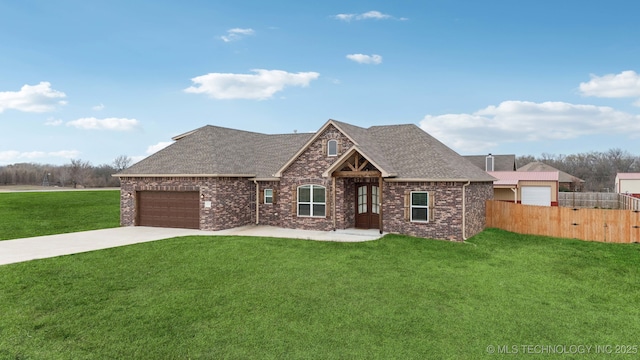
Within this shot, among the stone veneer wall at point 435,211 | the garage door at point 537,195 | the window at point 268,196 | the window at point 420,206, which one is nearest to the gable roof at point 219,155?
the window at point 268,196

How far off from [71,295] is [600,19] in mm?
27832

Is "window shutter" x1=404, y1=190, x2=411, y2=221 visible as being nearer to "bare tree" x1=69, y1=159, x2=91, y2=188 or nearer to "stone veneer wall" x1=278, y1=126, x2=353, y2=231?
"stone veneer wall" x1=278, y1=126, x2=353, y2=231

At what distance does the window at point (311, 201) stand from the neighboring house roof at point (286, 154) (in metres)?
1.69

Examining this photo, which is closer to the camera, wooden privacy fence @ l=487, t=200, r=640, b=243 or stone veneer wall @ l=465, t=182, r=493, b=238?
wooden privacy fence @ l=487, t=200, r=640, b=243

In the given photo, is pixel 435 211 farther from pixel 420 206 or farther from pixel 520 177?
pixel 520 177

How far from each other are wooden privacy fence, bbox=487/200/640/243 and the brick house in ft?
5.10

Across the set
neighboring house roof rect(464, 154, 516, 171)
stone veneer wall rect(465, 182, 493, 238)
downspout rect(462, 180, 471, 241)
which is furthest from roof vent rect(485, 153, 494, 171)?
downspout rect(462, 180, 471, 241)

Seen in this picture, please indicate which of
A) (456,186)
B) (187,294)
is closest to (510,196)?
(456,186)

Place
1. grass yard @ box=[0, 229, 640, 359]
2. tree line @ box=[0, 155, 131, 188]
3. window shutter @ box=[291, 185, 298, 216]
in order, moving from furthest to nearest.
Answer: tree line @ box=[0, 155, 131, 188] < window shutter @ box=[291, 185, 298, 216] < grass yard @ box=[0, 229, 640, 359]

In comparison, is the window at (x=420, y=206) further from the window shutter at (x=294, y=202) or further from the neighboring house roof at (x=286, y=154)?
the window shutter at (x=294, y=202)

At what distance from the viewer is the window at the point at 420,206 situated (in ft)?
58.1

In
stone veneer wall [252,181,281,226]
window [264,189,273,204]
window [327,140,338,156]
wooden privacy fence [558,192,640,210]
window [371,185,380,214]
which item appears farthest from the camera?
wooden privacy fence [558,192,640,210]

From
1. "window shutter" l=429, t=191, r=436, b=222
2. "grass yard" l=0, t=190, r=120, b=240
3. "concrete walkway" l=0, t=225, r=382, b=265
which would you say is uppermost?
"window shutter" l=429, t=191, r=436, b=222

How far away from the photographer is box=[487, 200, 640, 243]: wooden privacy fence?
56.0 ft
